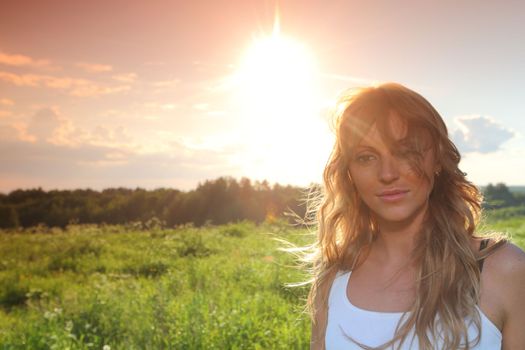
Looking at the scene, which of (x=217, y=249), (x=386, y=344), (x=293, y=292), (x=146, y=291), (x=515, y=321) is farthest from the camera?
(x=217, y=249)

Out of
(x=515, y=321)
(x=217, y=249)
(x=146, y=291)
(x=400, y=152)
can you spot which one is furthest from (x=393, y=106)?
(x=217, y=249)

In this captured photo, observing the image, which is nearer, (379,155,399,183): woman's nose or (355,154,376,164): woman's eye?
(379,155,399,183): woman's nose

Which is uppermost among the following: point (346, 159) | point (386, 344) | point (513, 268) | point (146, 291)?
point (346, 159)

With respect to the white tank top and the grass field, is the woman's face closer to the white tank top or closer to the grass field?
the white tank top

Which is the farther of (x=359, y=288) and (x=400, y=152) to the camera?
(x=359, y=288)

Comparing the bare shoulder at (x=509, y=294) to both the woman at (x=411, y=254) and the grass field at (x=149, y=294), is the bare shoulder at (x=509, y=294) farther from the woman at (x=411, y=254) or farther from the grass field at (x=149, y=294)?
the grass field at (x=149, y=294)

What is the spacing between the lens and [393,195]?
267 centimetres

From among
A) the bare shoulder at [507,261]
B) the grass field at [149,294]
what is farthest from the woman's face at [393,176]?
the grass field at [149,294]

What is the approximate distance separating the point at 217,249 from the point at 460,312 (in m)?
11.5

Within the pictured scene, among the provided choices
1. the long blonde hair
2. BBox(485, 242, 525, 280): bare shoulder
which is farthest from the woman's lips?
BBox(485, 242, 525, 280): bare shoulder

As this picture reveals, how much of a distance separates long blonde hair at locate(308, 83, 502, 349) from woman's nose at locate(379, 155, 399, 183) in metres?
0.08

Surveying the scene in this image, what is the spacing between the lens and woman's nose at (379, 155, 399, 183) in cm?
262

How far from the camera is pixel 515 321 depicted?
7.66ft

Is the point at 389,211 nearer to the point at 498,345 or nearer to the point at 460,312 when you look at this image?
the point at 460,312
